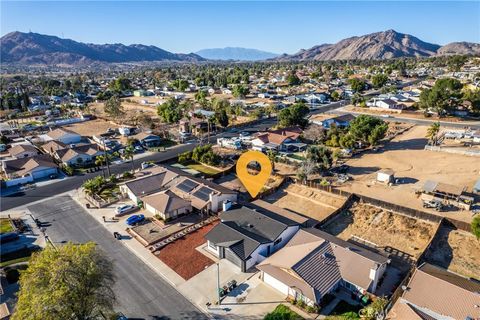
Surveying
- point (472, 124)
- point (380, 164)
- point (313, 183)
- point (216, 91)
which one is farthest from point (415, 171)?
point (216, 91)

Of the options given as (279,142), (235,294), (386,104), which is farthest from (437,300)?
(386,104)

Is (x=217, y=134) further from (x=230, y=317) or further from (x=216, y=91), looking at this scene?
(x=216, y=91)

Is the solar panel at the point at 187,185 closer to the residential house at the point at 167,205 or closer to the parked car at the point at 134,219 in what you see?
the residential house at the point at 167,205

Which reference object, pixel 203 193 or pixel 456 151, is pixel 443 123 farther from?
pixel 203 193

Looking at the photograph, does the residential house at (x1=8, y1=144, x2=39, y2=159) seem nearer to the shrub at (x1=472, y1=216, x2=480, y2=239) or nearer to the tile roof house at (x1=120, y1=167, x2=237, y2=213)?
the tile roof house at (x1=120, y1=167, x2=237, y2=213)

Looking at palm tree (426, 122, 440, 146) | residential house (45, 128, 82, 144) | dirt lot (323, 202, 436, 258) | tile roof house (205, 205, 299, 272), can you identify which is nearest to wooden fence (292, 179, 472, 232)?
dirt lot (323, 202, 436, 258)

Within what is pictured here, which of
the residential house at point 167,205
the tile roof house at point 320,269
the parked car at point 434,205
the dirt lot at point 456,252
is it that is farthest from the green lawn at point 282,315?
the parked car at point 434,205
